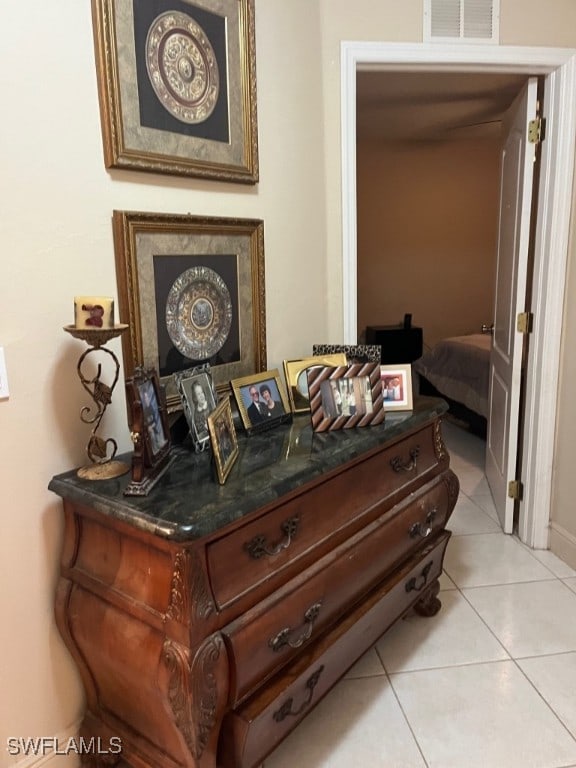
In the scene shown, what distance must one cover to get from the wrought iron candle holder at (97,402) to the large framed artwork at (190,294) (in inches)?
5.1

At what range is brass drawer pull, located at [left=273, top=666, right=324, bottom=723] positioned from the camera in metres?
1.39

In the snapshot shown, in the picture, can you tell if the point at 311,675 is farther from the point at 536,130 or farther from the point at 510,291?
the point at 536,130

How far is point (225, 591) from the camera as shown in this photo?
4.05 feet

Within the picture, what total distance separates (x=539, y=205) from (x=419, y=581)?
1.75 m

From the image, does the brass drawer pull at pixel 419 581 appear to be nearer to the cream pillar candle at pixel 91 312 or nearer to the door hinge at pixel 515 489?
the door hinge at pixel 515 489

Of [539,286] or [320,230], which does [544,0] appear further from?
[320,230]

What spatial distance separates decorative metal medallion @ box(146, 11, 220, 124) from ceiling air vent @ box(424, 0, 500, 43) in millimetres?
1030

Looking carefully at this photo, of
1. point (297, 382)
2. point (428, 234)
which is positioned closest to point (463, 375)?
point (428, 234)

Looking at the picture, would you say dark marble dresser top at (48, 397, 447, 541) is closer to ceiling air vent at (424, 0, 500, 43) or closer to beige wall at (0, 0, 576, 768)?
beige wall at (0, 0, 576, 768)

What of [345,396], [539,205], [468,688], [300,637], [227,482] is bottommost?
[468,688]

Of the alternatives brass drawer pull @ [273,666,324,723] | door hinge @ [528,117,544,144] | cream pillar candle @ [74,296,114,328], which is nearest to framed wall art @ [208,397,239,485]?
cream pillar candle @ [74,296,114,328]

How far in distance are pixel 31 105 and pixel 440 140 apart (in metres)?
5.01

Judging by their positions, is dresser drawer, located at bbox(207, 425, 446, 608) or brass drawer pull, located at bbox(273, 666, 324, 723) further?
brass drawer pull, located at bbox(273, 666, 324, 723)

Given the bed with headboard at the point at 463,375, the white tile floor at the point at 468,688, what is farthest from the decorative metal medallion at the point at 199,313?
the bed with headboard at the point at 463,375
